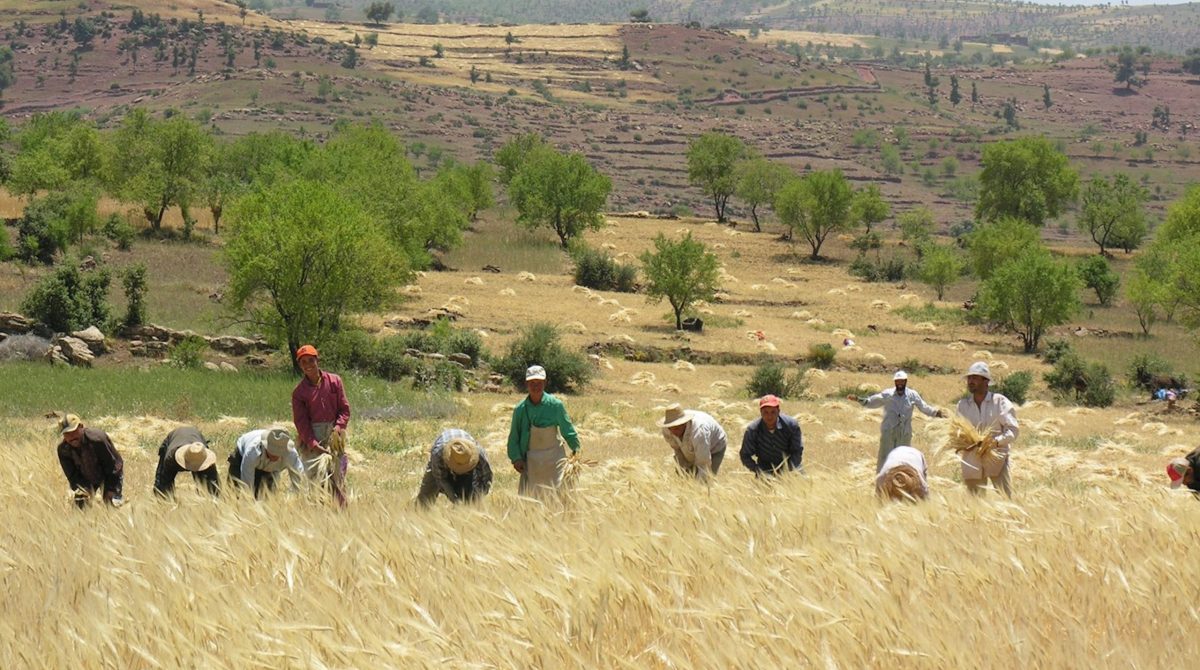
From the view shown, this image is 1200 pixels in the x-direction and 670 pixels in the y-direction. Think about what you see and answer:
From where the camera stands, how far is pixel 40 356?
34.0 meters

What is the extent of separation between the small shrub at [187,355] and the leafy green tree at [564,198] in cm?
4438

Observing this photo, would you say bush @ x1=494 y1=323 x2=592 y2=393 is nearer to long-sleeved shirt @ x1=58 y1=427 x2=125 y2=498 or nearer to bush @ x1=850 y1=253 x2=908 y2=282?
long-sleeved shirt @ x1=58 y1=427 x2=125 y2=498

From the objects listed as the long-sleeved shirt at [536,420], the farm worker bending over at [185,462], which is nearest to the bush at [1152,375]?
the long-sleeved shirt at [536,420]

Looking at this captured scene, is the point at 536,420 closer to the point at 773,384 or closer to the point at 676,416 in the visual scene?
the point at 676,416

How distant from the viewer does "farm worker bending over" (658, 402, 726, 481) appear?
481 inches

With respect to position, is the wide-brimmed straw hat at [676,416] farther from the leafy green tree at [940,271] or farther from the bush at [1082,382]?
the leafy green tree at [940,271]

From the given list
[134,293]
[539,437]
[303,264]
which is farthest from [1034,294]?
[539,437]

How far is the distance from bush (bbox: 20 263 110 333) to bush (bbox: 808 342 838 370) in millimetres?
23606

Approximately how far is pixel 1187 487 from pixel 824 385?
31.0 metres

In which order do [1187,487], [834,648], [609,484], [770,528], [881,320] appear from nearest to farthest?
[834,648]
[770,528]
[609,484]
[1187,487]
[881,320]

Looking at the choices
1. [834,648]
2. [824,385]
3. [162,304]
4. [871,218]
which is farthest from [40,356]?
[871,218]

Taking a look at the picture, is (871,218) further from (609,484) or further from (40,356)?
(609,484)

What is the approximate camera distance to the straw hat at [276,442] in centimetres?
1141

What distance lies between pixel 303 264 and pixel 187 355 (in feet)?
12.7
